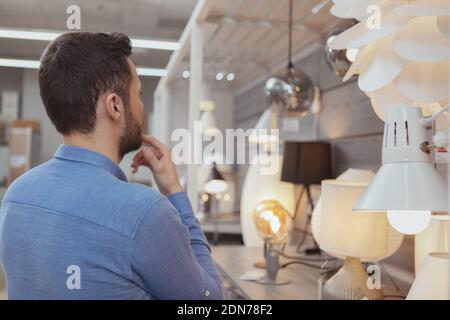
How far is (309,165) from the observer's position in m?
1.81

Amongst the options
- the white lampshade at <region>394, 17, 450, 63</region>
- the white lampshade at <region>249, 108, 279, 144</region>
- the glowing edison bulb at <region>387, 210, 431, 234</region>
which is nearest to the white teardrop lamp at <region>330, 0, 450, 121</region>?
the white lampshade at <region>394, 17, 450, 63</region>

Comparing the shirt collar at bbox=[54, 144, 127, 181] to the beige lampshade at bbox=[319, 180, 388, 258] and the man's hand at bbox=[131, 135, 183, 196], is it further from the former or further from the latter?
the beige lampshade at bbox=[319, 180, 388, 258]

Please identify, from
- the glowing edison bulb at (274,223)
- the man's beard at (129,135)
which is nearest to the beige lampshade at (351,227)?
the glowing edison bulb at (274,223)

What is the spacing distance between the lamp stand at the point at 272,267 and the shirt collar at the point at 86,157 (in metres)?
0.84

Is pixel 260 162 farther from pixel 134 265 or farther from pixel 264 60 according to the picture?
pixel 134 265

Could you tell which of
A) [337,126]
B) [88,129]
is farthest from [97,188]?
[337,126]

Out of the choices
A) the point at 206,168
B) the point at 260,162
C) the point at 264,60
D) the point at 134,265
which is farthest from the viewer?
the point at 206,168

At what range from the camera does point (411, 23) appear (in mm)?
621

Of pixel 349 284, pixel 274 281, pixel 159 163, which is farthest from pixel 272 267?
pixel 159 163

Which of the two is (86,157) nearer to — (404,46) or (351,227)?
(404,46)

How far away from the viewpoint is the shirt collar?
60 centimetres

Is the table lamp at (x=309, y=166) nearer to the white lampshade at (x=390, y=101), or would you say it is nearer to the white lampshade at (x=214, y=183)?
the white lampshade at (x=390, y=101)

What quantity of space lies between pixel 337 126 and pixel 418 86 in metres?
1.09

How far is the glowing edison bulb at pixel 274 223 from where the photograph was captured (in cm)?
146
